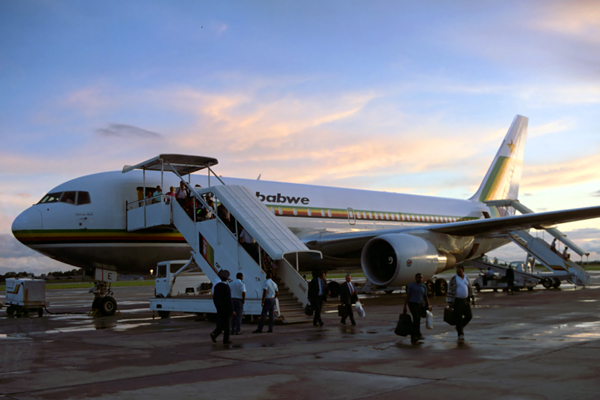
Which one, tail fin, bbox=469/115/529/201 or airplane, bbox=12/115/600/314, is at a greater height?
tail fin, bbox=469/115/529/201

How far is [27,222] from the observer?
44.7ft

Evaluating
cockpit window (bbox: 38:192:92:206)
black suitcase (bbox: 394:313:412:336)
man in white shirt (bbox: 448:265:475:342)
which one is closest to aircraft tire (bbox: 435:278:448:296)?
man in white shirt (bbox: 448:265:475:342)

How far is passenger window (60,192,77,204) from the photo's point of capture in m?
14.3

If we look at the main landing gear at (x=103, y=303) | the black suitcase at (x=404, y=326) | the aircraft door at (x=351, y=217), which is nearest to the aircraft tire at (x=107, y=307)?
the main landing gear at (x=103, y=303)

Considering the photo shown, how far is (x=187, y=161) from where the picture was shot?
14258 millimetres

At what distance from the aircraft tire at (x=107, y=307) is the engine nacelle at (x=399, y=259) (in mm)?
6726

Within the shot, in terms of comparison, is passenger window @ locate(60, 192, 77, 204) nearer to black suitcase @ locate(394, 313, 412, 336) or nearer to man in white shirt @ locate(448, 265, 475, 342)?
black suitcase @ locate(394, 313, 412, 336)

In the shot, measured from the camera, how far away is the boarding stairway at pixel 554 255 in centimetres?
2339

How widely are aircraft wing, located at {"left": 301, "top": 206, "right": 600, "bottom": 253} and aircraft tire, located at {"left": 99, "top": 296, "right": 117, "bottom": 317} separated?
5.84 m

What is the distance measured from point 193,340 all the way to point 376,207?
12493 millimetres

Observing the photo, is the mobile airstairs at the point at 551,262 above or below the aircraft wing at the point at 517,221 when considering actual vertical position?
below

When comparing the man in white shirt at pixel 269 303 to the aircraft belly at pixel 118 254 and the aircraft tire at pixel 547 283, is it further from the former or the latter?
the aircraft tire at pixel 547 283

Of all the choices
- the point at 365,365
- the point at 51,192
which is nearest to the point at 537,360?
the point at 365,365

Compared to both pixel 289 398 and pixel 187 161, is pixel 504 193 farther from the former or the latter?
pixel 289 398
